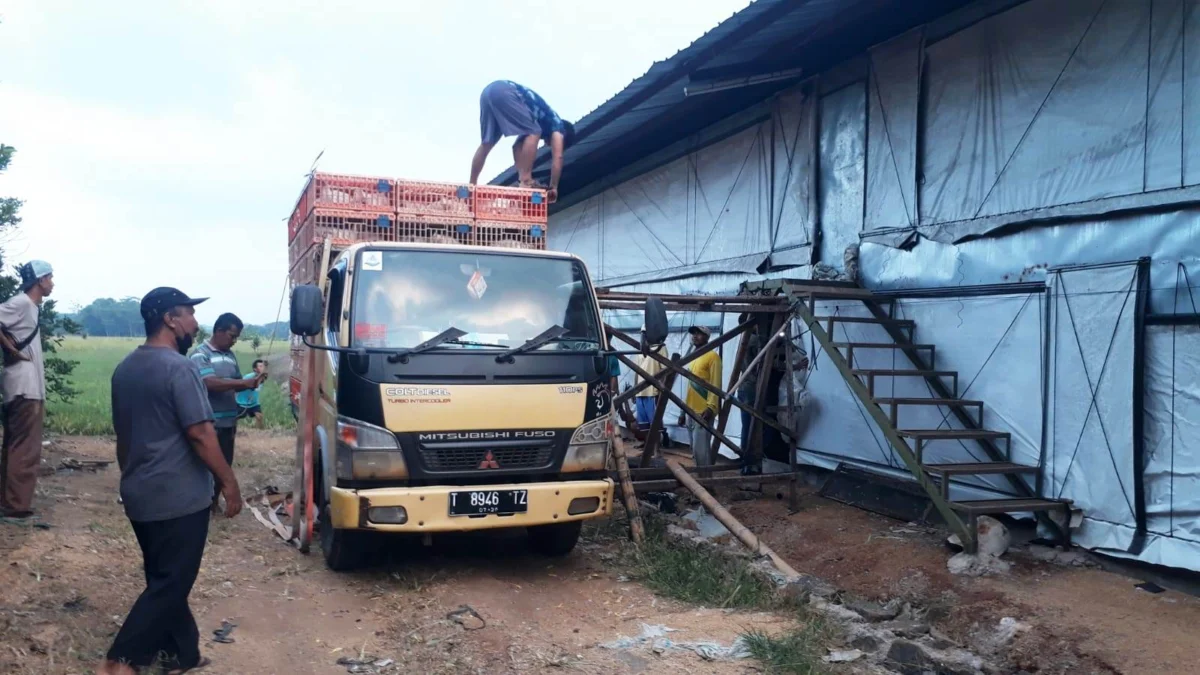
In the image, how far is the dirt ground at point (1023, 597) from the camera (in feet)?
15.0

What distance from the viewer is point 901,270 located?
312 inches

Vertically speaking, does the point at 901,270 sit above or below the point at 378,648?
above

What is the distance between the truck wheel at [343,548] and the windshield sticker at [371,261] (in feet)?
5.31

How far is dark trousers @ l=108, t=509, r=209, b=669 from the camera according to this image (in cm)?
346

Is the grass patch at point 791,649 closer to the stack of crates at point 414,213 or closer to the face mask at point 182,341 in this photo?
the face mask at point 182,341

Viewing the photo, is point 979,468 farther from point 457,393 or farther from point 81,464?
point 81,464

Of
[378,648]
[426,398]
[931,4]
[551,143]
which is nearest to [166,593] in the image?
[378,648]

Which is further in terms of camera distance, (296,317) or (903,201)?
(903,201)

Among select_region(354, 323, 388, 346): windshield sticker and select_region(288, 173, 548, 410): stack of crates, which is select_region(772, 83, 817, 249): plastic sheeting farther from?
select_region(354, 323, 388, 346): windshield sticker

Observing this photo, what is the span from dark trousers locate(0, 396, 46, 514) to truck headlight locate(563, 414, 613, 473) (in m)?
3.88

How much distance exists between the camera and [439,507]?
193 inches

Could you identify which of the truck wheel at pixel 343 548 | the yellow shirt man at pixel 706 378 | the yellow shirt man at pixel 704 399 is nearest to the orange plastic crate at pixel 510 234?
the truck wheel at pixel 343 548

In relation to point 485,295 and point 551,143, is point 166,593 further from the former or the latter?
point 551,143

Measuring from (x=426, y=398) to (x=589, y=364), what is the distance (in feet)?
3.52
